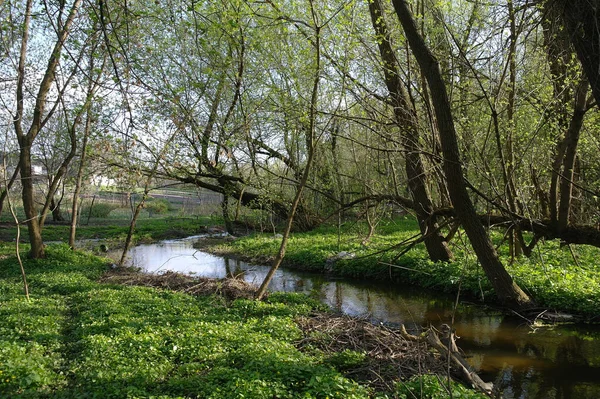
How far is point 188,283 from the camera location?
13734mm

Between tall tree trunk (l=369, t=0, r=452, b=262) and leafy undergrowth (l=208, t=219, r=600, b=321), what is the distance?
104 centimetres

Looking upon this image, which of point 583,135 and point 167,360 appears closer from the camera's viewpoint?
point 167,360

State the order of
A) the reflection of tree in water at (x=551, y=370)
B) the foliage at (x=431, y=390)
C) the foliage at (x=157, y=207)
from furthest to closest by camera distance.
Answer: the foliage at (x=157, y=207)
the reflection of tree in water at (x=551, y=370)
the foliage at (x=431, y=390)

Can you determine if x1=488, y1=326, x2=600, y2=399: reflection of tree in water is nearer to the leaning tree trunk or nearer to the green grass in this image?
the leaning tree trunk

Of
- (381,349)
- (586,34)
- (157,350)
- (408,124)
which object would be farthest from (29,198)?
(586,34)

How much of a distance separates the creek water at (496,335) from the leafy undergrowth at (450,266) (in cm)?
56

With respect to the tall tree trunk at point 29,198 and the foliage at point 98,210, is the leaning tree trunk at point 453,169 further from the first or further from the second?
the foliage at point 98,210

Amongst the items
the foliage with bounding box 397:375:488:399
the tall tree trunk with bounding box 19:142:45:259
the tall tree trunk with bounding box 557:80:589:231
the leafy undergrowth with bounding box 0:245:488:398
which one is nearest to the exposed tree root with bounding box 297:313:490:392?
the foliage with bounding box 397:375:488:399

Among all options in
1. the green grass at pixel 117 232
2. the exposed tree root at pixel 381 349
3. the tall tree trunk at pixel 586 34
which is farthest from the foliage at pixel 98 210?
the tall tree trunk at pixel 586 34

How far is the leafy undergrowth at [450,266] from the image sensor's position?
440 inches

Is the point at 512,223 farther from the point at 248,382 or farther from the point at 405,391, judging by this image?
the point at 248,382

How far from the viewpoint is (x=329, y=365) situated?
7.04m

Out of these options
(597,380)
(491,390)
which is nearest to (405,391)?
(491,390)

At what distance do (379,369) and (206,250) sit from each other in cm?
1863
